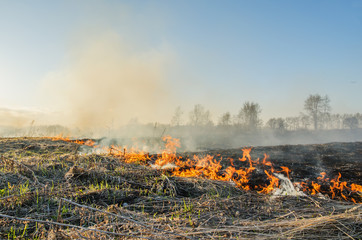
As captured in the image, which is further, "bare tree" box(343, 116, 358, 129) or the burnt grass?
"bare tree" box(343, 116, 358, 129)

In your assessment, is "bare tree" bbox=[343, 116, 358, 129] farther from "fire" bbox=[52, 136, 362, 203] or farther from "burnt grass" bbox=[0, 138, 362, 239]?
"burnt grass" bbox=[0, 138, 362, 239]

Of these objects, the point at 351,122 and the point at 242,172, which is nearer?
the point at 242,172

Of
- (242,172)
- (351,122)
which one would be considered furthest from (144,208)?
(351,122)

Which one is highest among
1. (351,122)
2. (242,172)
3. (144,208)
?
(351,122)

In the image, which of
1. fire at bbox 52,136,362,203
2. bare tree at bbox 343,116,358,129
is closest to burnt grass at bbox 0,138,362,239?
fire at bbox 52,136,362,203

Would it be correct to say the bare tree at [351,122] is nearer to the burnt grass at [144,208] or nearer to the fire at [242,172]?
the fire at [242,172]

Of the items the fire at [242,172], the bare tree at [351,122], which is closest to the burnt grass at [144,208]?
the fire at [242,172]

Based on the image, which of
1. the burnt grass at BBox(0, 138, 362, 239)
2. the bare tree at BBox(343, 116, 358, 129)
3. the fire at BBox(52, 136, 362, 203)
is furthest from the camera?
the bare tree at BBox(343, 116, 358, 129)

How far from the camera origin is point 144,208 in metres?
2.75

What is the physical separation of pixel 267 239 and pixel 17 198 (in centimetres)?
310

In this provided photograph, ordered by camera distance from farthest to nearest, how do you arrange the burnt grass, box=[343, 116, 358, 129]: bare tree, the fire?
box=[343, 116, 358, 129]: bare tree, the fire, the burnt grass

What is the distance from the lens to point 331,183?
5.21 m

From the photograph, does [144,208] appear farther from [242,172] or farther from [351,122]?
[351,122]

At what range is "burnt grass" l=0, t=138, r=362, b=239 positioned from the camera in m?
1.89
